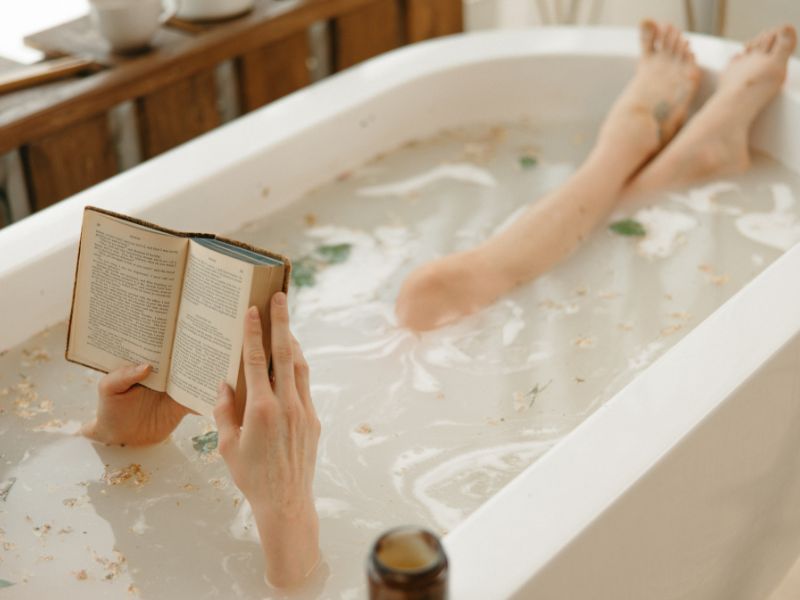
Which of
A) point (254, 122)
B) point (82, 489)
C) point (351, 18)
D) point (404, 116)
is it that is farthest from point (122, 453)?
point (351, 18)

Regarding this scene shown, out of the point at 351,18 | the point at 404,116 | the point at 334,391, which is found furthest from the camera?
the point at 351,18

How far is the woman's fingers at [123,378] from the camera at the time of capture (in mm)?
1248

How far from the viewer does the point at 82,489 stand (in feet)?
4.48

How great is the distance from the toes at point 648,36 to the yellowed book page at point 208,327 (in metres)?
1.31

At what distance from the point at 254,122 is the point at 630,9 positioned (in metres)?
1.61

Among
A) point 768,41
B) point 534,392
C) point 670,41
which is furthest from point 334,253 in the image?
point 768,41

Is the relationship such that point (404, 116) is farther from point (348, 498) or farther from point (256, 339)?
point (256, 339)

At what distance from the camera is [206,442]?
4.72 feet

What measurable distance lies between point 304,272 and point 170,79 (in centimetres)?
56

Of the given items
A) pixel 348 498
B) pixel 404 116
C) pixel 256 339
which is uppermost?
pixel 256 339

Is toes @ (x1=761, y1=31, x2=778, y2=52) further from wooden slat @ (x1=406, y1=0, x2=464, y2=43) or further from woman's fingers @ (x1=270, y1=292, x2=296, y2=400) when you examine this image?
woman's fingers @ (x1=270, y1=292, x2=296, y2=400)

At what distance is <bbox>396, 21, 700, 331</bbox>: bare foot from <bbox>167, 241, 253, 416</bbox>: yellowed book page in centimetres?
53

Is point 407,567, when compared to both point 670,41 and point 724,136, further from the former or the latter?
point 670,41

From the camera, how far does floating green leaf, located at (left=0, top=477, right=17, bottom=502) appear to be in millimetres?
1354
